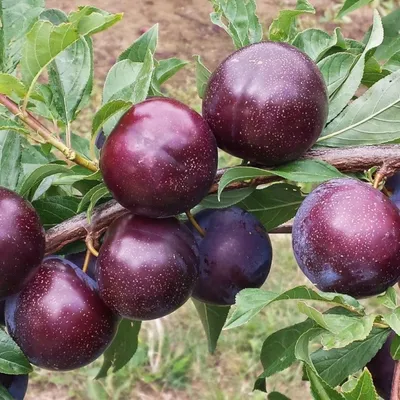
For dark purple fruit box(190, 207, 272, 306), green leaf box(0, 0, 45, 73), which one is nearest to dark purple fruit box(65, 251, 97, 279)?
dark purple fruit box(190, 207, 272, 306)

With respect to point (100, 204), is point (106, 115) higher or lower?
higher

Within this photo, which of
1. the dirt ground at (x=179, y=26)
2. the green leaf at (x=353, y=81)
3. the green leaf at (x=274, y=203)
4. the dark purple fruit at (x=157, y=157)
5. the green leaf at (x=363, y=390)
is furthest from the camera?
the dirt ground at (x=179, y=26)

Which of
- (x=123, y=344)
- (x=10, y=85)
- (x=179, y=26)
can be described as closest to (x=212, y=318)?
(x=123, y=344)

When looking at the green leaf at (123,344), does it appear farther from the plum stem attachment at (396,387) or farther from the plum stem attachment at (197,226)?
the plum stem attachment at (396,387)

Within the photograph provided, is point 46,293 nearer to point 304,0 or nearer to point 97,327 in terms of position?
point 97,327

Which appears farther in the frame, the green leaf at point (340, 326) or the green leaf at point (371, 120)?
the green leaf at point (371, 120)

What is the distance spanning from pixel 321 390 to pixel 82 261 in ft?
1.09

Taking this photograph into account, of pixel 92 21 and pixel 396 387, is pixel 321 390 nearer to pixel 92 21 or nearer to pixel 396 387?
pixel 396 387

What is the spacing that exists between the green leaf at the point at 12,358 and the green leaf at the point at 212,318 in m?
0.32

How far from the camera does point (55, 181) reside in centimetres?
76

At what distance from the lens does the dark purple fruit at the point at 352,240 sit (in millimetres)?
622

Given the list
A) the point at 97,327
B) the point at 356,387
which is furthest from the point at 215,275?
the point at 356,387

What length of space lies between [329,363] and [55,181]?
1.28ft

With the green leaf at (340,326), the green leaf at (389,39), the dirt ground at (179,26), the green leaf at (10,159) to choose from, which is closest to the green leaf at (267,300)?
the green leaf at (340,326)
